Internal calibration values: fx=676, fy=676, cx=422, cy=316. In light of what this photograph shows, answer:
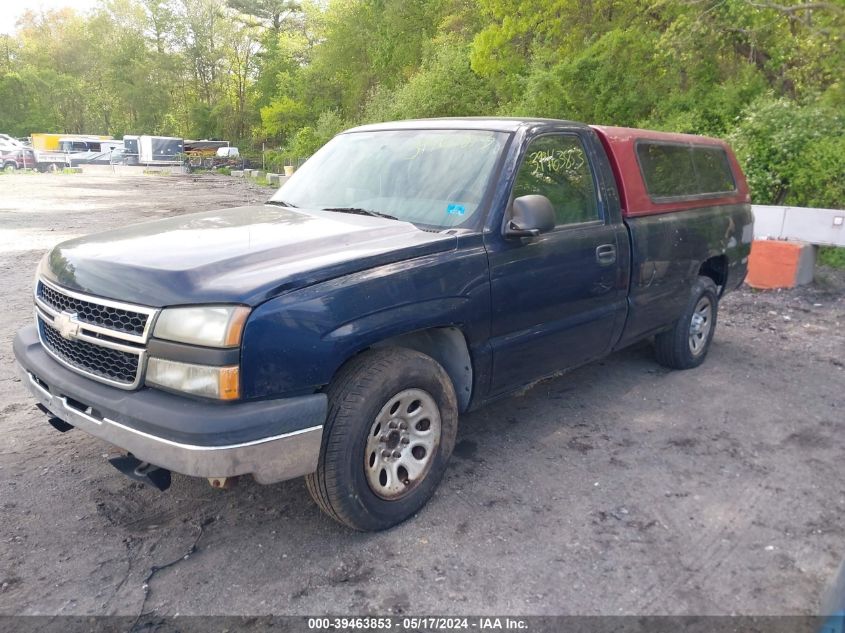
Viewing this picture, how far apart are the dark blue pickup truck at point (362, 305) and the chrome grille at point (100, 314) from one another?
0.04 feet

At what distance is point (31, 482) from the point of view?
3629mm

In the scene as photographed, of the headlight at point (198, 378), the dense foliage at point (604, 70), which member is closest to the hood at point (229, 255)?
the headlight at point (198, 378)

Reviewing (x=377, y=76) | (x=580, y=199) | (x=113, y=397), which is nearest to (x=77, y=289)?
(x=113, y=397)

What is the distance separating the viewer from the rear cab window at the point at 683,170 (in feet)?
16.0

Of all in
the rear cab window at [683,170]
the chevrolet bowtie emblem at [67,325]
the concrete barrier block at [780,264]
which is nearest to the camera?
the chevrolet bowtie emblem at [67,325]

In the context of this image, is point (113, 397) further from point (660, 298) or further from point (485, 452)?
point (660, 298)

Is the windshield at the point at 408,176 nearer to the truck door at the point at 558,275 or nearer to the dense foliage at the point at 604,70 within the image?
the truck door at the point at 558,275

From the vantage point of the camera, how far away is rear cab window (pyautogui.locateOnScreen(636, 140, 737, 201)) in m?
4.88

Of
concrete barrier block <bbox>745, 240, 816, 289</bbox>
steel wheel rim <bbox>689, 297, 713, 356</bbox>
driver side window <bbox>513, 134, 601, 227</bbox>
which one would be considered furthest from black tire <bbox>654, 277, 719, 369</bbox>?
concrete barrier block <bbox>745, 240, 816, 289</bbox>

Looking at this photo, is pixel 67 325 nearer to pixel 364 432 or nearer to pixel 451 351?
pixel 364 432

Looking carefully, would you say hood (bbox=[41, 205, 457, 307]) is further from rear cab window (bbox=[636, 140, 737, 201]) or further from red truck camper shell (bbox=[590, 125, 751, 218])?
rear cab window (bbox=[636, 140, 737, 201])

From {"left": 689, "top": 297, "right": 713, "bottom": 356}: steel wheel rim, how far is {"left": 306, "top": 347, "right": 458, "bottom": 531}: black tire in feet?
10.4

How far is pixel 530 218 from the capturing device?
3.51 meters

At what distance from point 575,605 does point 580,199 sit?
97.4 inches
